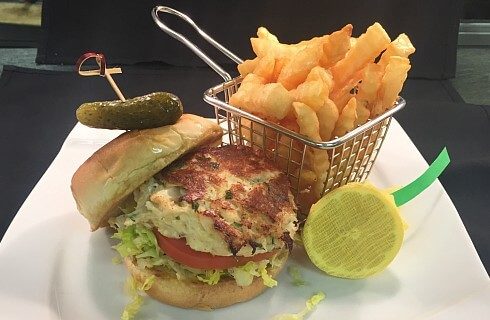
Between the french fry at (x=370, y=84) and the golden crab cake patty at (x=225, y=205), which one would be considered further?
the french fry at (x=370, y=84)

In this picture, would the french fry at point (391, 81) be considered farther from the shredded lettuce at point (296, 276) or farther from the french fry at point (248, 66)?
the shredded lettuce at point (296, 276)

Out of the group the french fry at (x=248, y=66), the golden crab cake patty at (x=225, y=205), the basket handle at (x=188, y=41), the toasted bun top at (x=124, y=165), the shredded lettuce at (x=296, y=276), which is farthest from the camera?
the basket handle at (x=188, y=41)

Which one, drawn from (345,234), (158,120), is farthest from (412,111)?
(158,120)

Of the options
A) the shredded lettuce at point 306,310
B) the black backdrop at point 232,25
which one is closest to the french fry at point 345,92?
the shredded lettuce at point 306,310

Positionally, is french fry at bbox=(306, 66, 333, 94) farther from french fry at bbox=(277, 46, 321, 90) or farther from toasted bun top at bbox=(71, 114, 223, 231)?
toasted bun top at bbox=(71, 114, 223, 231)

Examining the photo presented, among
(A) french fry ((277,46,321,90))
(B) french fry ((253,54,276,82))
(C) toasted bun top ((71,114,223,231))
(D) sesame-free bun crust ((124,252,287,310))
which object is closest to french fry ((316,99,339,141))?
(A) french fry ((277,46,321,90))

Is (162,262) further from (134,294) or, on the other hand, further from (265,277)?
(265,277)

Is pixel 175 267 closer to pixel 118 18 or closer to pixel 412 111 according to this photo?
pixel 412 111
